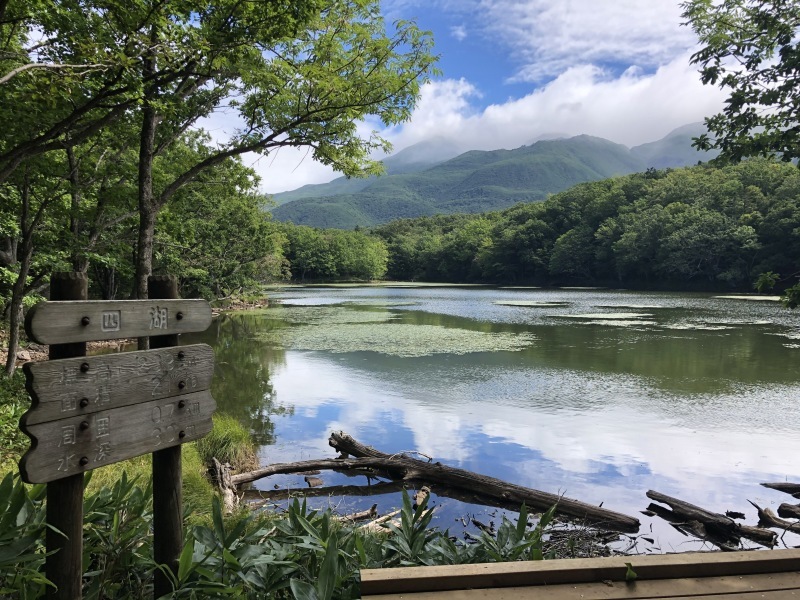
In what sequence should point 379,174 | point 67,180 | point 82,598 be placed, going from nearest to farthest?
point 82,598, point 67,180, point 379,174

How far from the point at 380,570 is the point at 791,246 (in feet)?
147

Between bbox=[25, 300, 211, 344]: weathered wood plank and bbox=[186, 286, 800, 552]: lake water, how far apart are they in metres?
3.67

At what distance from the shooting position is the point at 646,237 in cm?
4716

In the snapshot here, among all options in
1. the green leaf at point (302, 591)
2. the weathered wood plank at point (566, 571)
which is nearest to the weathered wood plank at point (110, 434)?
the green leaf at point (302, 591)

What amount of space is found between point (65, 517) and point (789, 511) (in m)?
5.96

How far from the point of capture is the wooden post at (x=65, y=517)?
1.81 meters

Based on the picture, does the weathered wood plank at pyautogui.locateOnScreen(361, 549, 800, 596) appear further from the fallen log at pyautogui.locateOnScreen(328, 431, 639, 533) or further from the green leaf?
the fallen log at pyautogui.locateOnScreen(328, 431, 639, 533)

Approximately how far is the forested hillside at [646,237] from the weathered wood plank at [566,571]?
26825 mm

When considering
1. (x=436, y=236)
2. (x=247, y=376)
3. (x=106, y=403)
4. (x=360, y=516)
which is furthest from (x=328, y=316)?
(x=436, y=236)

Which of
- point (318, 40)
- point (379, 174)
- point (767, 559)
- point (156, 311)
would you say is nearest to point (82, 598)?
point (156, 311)

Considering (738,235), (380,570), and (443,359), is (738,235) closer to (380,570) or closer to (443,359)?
(443,359)

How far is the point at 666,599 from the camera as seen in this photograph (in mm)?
1967

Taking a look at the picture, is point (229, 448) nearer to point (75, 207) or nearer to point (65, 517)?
point (65, 517)

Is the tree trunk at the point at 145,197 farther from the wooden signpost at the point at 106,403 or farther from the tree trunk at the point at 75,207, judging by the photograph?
the wooden signpost at the point at 106,403
